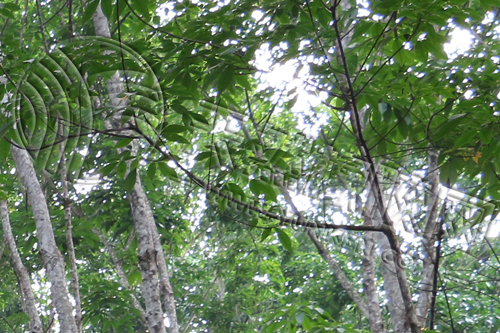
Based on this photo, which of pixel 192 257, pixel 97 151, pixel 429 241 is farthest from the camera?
pixel 192 257

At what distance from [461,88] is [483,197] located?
479 mm

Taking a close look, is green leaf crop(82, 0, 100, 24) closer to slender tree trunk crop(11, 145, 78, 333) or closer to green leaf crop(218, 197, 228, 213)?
green leaf crop(218, 197, 228, 213)

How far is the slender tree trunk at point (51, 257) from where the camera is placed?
12.8 ft

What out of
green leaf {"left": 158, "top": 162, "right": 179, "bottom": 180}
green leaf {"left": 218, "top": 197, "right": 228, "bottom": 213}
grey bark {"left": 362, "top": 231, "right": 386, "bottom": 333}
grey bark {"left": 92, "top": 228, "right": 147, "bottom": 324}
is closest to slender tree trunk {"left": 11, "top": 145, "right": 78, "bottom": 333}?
grey bark {"left": 92, "top": 228, "right": 147, "bottom": 324}

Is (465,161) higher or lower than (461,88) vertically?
lower

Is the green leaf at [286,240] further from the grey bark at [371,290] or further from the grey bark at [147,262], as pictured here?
the grey bark at [371,290]

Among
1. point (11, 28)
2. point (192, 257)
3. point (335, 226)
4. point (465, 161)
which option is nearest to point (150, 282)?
point (335, 226)

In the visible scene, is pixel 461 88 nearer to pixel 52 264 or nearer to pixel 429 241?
pixel 429 241

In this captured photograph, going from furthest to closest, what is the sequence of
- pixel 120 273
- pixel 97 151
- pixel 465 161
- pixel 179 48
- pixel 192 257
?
1. pixel 192 257
2. pixel 120 273
3. pixel 97 151
4. pixel 465 161
5. pixel 179 48

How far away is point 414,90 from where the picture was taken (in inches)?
78.5

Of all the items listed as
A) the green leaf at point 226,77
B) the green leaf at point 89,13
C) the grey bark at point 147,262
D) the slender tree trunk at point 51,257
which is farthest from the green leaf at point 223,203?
the slender tree trunk at point 51,257

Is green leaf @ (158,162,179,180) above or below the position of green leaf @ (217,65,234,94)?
below

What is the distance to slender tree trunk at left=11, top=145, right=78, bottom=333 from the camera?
12.8 feet

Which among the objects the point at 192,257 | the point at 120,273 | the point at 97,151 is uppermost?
the point at 192,257
